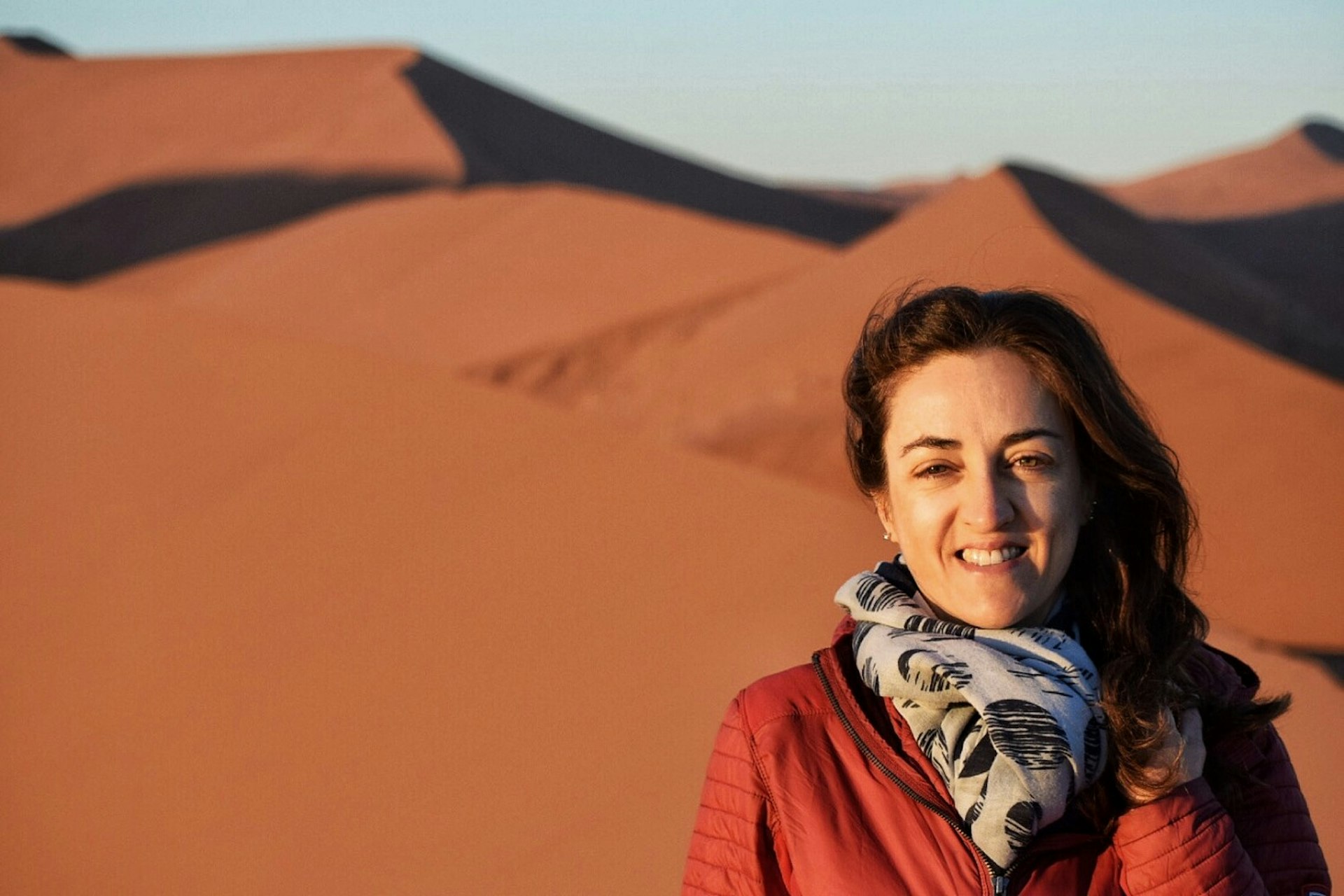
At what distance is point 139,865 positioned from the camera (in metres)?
5.83

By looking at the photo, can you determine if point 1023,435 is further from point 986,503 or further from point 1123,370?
point 1123,370

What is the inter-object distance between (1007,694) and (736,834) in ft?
1.48

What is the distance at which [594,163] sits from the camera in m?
37.6

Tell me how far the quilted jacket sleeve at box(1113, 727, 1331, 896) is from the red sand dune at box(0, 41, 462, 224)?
90.3 feet

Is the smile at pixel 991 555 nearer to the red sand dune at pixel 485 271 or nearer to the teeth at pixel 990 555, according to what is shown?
the teeth at pixel 990 555

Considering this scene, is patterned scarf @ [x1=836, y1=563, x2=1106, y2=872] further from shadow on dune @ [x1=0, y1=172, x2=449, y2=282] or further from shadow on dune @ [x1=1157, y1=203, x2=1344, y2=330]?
shadow on dune @ [x1=0, y1=172, x2=449, y2=282]

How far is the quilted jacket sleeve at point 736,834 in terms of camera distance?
7.07ft

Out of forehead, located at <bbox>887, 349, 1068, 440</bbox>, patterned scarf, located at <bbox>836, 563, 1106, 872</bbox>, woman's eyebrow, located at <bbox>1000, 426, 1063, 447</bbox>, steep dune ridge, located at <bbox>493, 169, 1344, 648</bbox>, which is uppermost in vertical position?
steep dune ridge, located at <bbox>493, 169, 1344, 648</bbox>

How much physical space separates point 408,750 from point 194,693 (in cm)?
117

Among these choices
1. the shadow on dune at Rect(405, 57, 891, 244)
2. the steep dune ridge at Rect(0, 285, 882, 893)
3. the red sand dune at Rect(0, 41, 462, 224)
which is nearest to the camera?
the steep dune ridge at Rect(0, 285, 882, 893)

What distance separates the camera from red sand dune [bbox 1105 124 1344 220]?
45.9 metres

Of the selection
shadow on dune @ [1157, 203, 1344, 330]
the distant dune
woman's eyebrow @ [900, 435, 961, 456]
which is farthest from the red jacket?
shadow on dune @ [1157, 203, 1344, 330]

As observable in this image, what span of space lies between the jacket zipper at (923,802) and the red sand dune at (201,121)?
90.0ft

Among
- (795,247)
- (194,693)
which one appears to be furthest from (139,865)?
(795,247)
